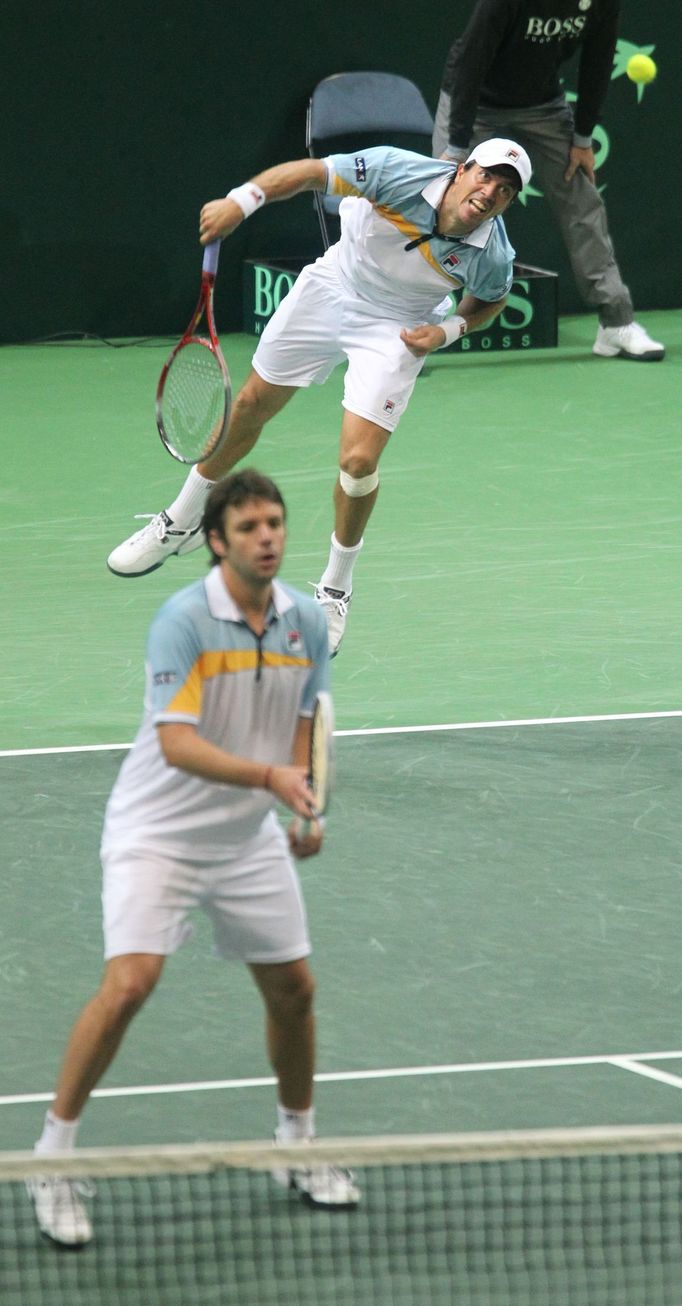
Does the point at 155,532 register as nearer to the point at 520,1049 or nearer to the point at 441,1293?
the point at 520,1049

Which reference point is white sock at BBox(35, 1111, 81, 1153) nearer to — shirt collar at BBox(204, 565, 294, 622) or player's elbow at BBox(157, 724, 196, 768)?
player's elbow at BBox(157, 724, 196, 768)

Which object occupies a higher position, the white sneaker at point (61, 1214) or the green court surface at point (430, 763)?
the white sneaker at point (61, 1214)

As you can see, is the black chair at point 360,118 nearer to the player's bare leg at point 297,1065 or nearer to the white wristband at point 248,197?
the white wristband at point 248,197

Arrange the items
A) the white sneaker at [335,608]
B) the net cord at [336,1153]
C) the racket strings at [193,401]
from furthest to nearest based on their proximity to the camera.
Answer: the white sneaker at [335,608] < the racket strings at [193,401] < the net cord at [336,1153]

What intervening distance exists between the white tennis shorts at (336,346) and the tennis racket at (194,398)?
501mm

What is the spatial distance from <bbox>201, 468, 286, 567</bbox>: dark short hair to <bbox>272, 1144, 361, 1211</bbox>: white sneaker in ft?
4.06

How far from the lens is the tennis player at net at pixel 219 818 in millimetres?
3965

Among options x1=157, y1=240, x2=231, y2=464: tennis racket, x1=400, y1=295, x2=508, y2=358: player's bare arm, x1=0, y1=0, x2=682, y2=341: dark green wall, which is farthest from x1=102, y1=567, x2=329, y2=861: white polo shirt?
x1=0, y1=0, x2=682, y2=341: dark green wall

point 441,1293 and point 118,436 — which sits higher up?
point 441,1293

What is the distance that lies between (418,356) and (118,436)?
3733mm

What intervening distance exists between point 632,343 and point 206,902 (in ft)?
29.2

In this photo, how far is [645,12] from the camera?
13164 millimetres

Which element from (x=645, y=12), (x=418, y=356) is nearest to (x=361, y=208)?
(x=418, y=356)

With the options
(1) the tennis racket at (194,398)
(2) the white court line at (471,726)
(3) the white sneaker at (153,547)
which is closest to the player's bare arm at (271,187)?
(1) the tennis racket at (194,398)
